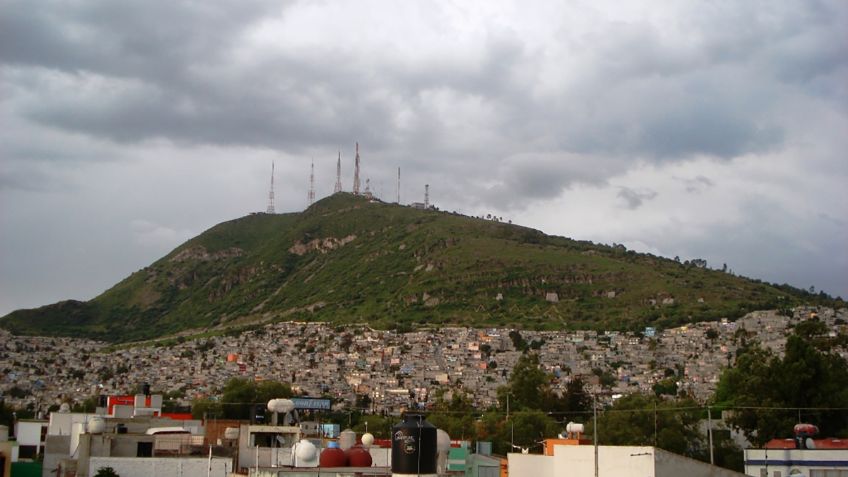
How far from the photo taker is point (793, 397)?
6819 cm

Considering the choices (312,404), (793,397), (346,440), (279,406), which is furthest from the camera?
(793,397)

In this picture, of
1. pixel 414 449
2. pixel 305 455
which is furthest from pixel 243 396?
pixel 414 449

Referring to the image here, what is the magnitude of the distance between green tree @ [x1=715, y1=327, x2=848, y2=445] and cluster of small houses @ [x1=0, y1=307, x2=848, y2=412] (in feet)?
219

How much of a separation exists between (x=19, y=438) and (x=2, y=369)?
14135 centimetres

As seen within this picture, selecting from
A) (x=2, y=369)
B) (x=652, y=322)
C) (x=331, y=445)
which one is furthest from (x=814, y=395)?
(x=2, y=369)

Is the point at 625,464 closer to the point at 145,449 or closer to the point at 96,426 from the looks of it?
the point at 145,449

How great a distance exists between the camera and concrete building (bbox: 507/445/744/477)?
27.0 metres

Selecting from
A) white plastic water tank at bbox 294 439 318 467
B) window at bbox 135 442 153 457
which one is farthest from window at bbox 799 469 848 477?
window at bbox 135 442 153 457

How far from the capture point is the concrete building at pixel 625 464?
88.5 feet

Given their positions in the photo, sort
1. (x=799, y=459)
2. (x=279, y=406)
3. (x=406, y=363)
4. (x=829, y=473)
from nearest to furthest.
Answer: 1. (x=829, y=473)
2. (x=279, y=406)
3. (x=799, y=459)
4. (x=406, y=363)

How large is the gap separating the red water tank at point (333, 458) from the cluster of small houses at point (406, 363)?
10634cm

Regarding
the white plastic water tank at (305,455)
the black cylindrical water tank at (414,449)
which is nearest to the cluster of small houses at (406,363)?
the white plastic water tank at (305,455)

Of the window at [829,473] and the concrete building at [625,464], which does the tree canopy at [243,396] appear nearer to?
the window at [829,473]

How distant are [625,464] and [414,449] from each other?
649 centimetres
